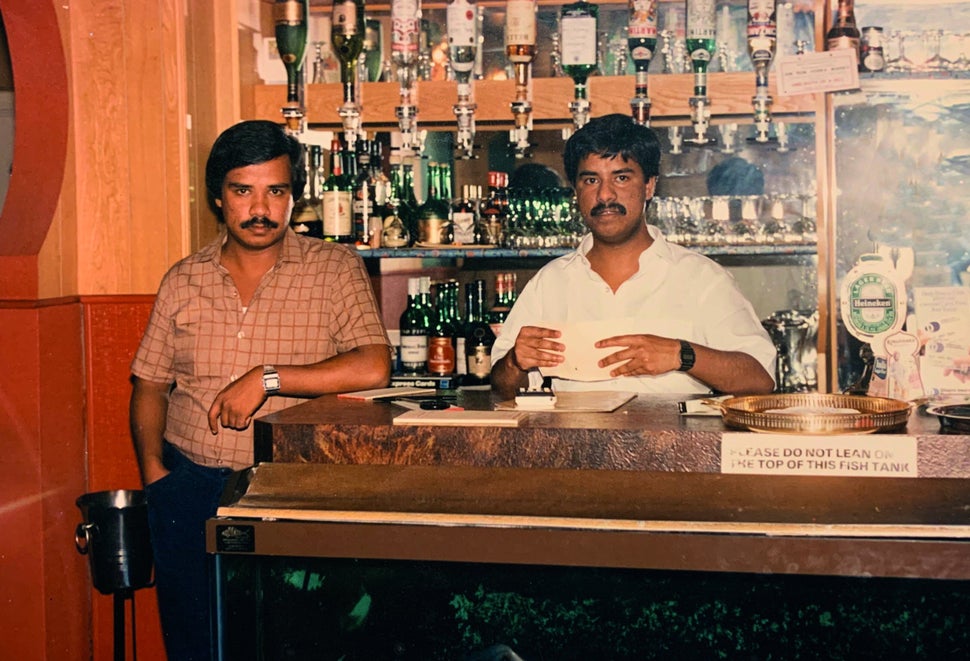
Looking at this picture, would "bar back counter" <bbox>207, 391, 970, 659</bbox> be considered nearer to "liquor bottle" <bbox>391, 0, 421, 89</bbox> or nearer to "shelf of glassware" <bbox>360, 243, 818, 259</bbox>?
"shelf of glassware" <bbox>360, 243, 818, 259</bbox>

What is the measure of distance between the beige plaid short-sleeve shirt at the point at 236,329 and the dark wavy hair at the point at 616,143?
26.9 inches

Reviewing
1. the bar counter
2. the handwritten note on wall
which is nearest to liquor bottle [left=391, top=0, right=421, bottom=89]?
the bar counter

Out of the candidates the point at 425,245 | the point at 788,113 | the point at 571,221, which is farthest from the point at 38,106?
the point at 788,113

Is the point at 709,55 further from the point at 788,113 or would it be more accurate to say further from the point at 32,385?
the point at 32,385

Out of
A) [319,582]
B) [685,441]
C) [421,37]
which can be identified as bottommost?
[319,582]

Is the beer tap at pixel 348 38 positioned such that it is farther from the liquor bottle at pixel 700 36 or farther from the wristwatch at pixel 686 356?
the wristwatch at pixel 686 356

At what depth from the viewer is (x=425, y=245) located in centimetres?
389

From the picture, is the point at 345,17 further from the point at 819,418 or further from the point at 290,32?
the point at 819,418

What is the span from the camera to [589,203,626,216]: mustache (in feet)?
9.98

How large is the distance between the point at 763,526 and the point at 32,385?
2235 mm

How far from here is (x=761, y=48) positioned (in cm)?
352

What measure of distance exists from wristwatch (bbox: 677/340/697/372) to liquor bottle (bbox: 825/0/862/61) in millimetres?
1421

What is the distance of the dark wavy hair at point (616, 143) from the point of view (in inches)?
120

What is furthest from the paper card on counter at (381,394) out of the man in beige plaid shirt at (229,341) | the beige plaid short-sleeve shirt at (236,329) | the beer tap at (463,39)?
the beer tap at (463,39)
